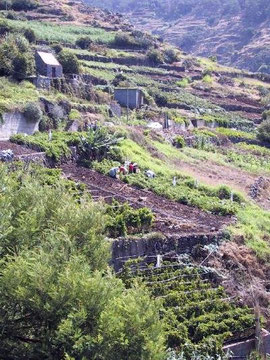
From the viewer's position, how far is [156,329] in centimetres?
991

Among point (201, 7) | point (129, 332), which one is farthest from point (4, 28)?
point (201, 7)

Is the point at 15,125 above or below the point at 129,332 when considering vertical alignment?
above

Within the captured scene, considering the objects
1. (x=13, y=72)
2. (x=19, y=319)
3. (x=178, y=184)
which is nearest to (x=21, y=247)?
(x=19, y=319)

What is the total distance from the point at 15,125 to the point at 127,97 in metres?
13.5

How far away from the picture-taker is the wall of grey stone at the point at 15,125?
72.0ft

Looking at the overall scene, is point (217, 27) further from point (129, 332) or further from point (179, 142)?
point (129, 332)

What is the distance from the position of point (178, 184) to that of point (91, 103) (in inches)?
402

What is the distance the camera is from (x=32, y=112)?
22547 mm

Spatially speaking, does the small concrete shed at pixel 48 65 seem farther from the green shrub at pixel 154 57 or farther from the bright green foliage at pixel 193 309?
the green shrub at pixel 154 57

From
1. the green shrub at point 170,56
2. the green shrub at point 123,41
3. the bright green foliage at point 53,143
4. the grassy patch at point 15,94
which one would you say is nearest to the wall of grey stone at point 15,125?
the grassy patch at point 15,94

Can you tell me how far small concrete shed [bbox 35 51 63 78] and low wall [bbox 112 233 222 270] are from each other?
54.4 ft

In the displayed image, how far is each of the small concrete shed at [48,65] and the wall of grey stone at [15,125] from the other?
25.4 feet

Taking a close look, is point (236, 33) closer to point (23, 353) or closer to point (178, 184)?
point (178, 184)

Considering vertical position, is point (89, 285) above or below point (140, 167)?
above
